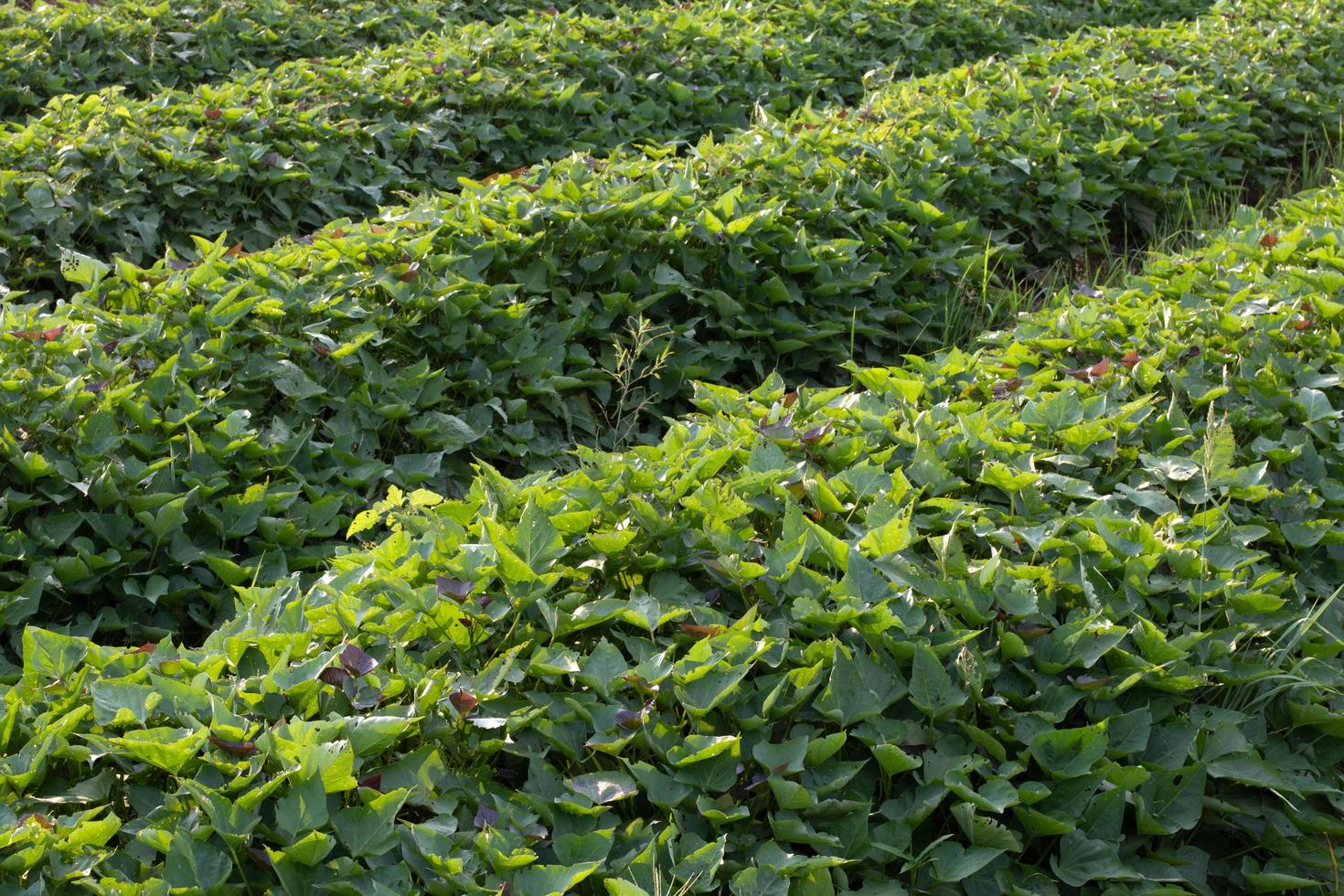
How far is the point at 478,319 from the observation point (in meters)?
3.95

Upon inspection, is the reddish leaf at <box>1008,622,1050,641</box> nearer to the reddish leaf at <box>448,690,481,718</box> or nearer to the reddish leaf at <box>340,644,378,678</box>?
the reddish leaf at <box>448,690,481,718</box>

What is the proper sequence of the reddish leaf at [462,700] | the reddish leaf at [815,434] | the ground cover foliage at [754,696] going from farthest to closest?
the reddish leaf at [815,434] → the reddish leaf at [462,700] → the ground cover foliage at [754,696]

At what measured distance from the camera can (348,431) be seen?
3.57 meters

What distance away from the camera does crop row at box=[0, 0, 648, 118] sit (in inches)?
255

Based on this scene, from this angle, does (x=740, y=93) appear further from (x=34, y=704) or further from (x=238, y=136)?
(x=34, y=704)

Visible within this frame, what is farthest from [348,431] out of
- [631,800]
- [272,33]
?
[272,33]

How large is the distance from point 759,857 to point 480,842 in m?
0.43

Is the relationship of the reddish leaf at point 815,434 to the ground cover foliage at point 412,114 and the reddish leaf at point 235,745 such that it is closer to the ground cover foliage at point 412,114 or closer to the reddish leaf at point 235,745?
the reddish leaf at point 235,745

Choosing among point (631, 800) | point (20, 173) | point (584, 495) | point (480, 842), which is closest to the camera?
point (480, 842)

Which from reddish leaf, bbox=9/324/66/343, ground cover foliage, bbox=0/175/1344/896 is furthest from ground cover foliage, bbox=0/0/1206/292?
ground cover foliage, bbox=0/175/1344/896

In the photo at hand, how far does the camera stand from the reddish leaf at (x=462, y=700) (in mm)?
1915

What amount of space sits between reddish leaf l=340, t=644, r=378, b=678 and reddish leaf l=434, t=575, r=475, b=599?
0.58 feet

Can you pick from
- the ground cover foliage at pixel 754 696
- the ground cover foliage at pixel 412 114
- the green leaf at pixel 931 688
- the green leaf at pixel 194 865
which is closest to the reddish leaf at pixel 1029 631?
the ground cover foliage at pixel 754 696

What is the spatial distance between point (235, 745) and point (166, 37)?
6467mm
